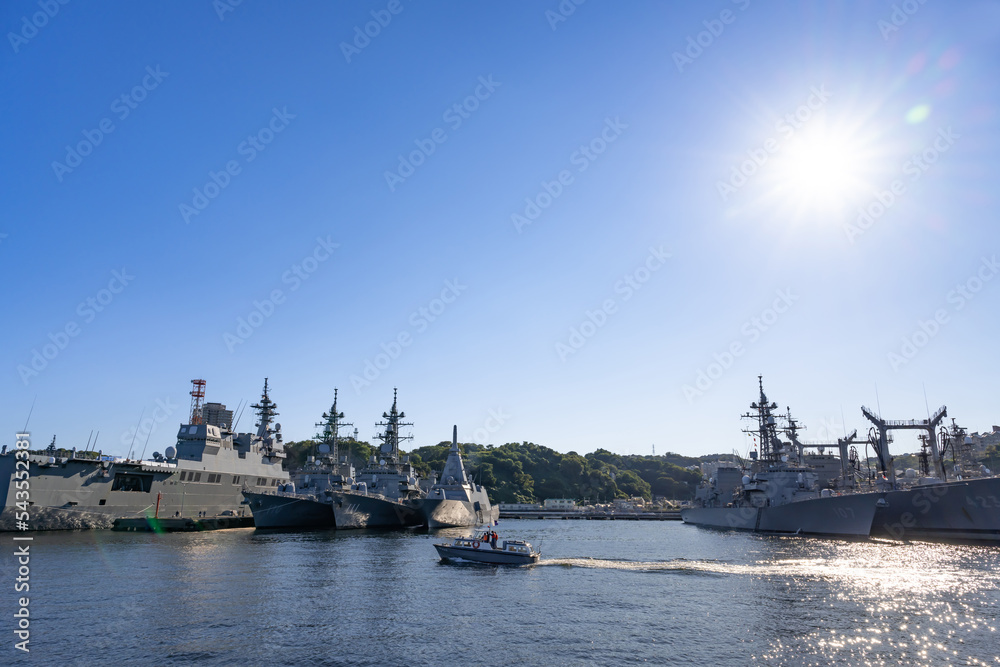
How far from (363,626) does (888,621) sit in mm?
21181

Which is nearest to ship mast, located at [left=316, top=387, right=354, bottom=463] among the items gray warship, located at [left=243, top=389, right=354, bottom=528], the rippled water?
gray warship, located at [left=243, top=389, right=354, bottom=528]

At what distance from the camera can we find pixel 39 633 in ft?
64.2

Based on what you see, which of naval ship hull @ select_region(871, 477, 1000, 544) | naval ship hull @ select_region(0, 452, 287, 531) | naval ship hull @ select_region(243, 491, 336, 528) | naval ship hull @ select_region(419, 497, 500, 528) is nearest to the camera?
naval ship hull @ select_region(871, 477, 1000, 544)

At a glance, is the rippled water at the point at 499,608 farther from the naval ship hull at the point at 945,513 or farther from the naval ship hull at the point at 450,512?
the naval ship hull at the point at 450,512

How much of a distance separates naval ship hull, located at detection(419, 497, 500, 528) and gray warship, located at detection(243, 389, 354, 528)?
457 inches

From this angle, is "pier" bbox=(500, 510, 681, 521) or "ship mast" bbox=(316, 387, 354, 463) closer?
"ship mast" bbox=(316, 387, 354, 463)

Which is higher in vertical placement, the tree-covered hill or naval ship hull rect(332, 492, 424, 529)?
the tree-covered hill

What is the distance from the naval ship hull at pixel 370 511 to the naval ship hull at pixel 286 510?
3.51m

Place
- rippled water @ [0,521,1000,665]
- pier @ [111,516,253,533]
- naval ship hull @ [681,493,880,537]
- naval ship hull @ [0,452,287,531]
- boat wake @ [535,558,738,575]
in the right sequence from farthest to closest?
pier @ [111,516,253,533] → naval ship hull @ [681,493,880,537] → naval ship hull @ [0,452,287,531] → boat wake @ [535,558,738,575] → rippled water @ [0,521,1000,665]

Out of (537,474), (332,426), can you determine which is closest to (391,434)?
(332,426)

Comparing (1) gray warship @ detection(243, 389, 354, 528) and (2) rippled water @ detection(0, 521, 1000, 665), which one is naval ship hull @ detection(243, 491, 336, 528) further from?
(2) rippled water @ detection(0, 521, 1000, 665)

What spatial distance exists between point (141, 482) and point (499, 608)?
165 ft

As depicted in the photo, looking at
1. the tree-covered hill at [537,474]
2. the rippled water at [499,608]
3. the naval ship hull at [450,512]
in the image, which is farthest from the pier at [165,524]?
the tree-covered hill at [537,474]

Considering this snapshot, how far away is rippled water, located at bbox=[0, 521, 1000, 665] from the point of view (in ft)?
61.4
